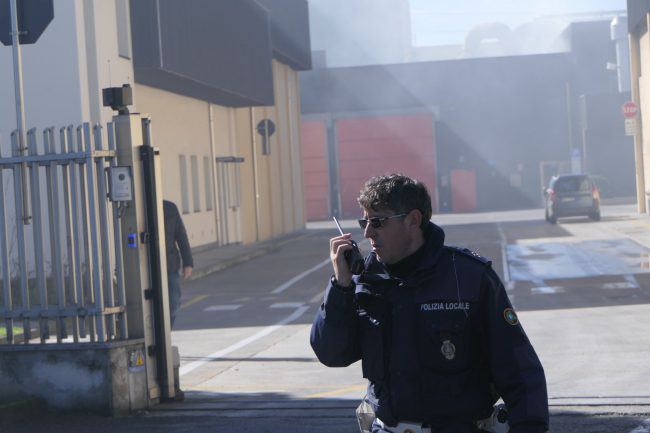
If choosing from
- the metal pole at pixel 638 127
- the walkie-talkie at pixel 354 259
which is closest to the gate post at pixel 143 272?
the walkie-talkie at pixel 354 259

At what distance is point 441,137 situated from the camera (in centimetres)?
6009

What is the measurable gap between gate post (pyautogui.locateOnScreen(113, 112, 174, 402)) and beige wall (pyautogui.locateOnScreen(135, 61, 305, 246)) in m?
11.6

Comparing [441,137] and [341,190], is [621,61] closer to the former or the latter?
[441,137]

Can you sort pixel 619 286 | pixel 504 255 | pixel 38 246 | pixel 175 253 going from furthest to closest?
pixel 504 255, pixel 619 286, pixel 175 253, pixel 38 246

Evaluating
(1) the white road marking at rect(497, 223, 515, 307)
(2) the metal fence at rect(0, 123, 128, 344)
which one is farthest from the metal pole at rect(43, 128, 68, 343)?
(1) the white road marking at rect(497, 223, 515, 307)

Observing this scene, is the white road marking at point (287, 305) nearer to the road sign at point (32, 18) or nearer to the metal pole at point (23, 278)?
the road sign at point (32, 18)

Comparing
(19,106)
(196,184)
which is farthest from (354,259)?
(196,184)

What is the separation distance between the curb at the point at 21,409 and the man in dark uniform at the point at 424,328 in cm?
468

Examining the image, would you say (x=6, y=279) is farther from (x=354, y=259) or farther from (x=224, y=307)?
(x=224, y=307)

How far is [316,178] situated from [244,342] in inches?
1775

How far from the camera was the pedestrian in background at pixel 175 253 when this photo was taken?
10.5m

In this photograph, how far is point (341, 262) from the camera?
11.5 ft

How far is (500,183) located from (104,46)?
4267cm

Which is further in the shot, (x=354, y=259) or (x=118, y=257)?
(x=118, y=257)
